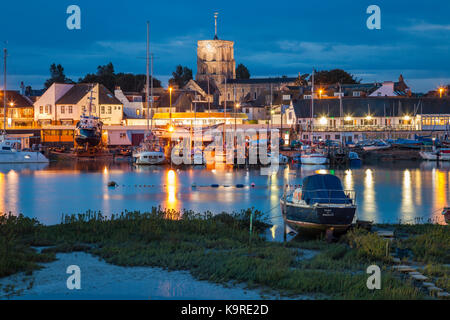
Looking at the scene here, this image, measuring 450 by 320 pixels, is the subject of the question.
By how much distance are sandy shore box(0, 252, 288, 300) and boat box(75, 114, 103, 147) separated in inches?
2833

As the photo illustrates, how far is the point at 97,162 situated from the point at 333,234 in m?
64.3

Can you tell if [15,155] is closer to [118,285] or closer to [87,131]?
[87,131]

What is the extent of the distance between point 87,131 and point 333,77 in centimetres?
8841

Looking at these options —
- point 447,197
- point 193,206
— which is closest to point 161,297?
point 193,206

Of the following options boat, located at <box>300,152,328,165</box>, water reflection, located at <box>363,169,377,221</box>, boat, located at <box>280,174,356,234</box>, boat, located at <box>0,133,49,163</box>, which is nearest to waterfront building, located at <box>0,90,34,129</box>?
boat, located at <box>0,133,49,163</box>

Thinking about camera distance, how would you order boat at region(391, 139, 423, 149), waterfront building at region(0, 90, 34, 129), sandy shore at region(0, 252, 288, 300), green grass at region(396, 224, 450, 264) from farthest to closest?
waterfront building at region(0, 90, 34, 129), boat at region(391, 139, 423, 149), green grass at region(396, 224, 450, 264), sandy shore at region(0, 252, 288, 300)

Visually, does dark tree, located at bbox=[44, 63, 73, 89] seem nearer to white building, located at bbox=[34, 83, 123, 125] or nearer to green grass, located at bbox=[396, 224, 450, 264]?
white building, located at bbox=[34, 83, 123, 125]

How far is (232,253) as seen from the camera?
67.8ft

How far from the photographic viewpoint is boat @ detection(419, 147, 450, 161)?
88744 millimetres

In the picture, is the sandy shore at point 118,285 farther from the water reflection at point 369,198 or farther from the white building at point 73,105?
the white building at point 73,105

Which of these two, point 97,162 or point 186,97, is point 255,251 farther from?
point 186,97

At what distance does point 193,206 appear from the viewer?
130ft

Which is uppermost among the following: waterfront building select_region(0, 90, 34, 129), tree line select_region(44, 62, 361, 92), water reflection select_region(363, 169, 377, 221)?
tree line select_region(44, 62, 361, 92)

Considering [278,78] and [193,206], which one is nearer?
[193,206]
